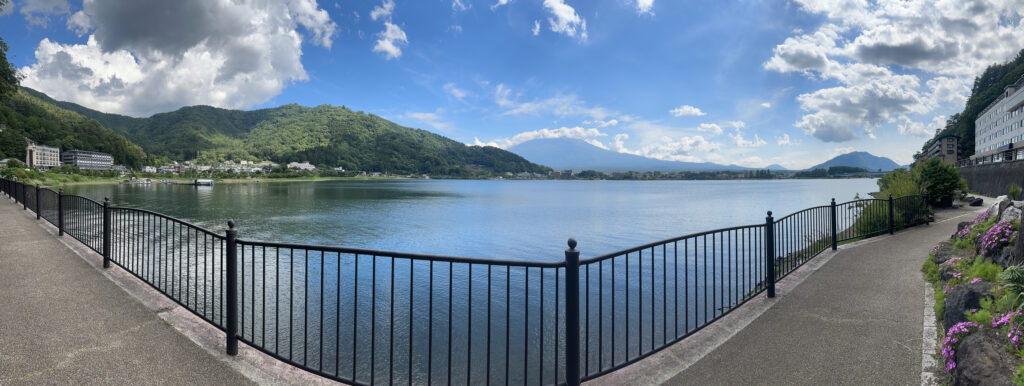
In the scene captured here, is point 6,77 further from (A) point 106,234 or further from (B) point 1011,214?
(B) point 1011,214

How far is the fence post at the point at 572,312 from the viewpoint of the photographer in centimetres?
313

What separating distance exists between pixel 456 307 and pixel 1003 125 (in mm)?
82308

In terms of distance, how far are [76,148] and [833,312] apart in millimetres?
177187

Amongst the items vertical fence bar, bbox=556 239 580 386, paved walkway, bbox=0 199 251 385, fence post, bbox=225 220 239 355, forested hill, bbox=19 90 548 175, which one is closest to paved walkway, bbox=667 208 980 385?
vertical fence bar, bbox=556 239 580 386

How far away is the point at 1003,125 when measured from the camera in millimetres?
57312

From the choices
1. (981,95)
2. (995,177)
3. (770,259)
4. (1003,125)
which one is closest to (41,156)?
(770,259)

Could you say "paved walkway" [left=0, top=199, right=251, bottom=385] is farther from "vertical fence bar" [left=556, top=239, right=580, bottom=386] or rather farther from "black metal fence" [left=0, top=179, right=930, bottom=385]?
"vertical fence bar" [left=556, top=239, right=580, bottom=386]

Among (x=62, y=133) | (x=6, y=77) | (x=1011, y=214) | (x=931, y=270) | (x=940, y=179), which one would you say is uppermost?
(x=62, y=133)

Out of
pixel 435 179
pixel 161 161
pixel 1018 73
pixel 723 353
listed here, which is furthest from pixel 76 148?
pixel 1018 73

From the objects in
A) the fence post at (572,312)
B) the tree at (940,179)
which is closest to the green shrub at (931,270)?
the fence post at (572,312)

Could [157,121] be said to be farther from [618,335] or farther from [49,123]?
[618,335]

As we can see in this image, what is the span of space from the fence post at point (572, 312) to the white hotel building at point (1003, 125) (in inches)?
2452

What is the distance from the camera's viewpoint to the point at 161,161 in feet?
479

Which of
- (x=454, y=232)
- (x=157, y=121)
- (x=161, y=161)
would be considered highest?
(x=157, y=121)
